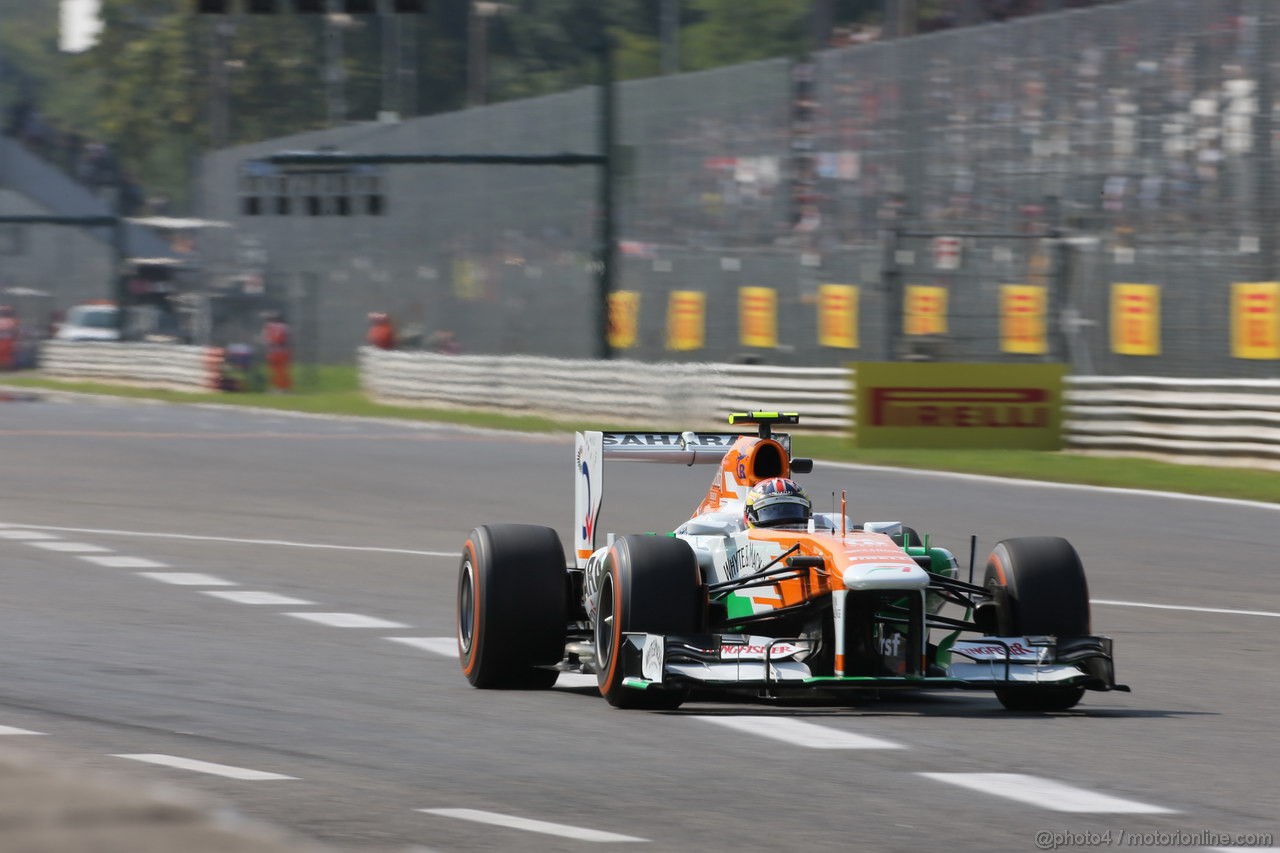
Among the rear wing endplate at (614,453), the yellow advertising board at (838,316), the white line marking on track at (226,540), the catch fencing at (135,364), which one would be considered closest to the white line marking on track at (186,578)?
the white line marking on track at (226,540)

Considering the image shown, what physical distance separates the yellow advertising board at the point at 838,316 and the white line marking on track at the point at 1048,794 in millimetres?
26908

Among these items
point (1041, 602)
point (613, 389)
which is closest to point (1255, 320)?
point (613, 389)

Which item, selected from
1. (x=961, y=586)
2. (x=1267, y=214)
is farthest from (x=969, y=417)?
(x=961, y=586)

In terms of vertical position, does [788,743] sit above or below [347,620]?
above

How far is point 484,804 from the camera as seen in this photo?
651 centimetres

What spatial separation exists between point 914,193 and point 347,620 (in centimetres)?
2279

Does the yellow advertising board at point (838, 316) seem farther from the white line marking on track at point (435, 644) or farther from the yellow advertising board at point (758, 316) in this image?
the white line marking on track at point (435, 644)

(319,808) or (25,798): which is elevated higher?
(25,798)

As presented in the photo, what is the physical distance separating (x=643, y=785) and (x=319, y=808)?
107 centimetres

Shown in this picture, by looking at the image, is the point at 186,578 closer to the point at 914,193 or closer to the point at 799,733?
the point at 799,733

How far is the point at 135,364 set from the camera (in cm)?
4975

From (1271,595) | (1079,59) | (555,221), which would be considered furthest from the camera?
(555,221)

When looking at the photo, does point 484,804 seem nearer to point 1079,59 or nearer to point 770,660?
point 770,660

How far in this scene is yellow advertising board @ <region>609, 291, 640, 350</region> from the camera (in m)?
41.0
